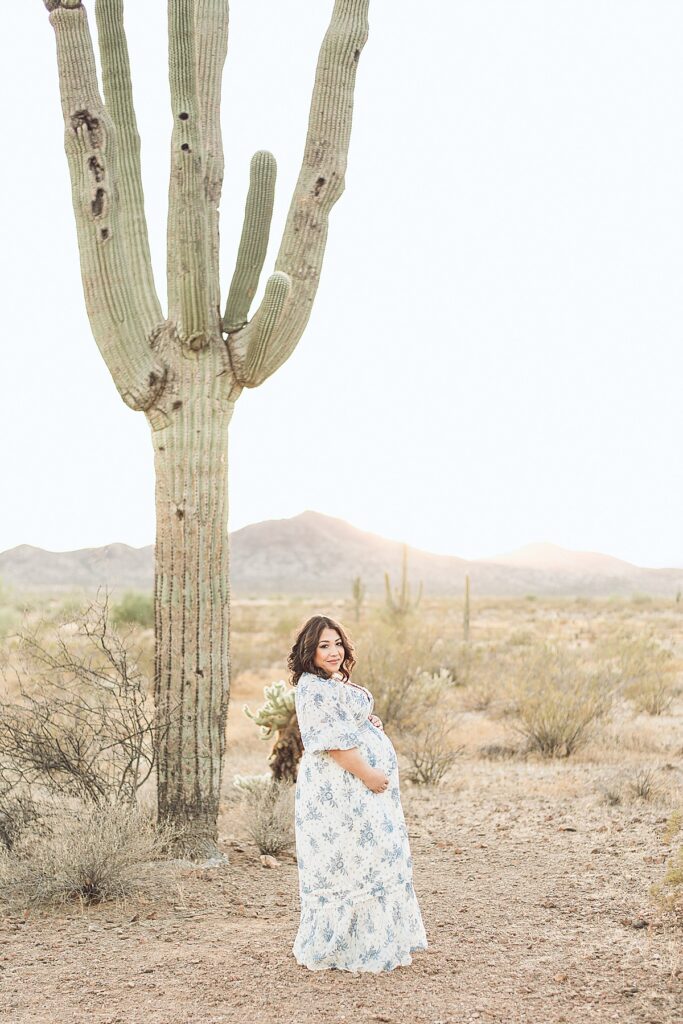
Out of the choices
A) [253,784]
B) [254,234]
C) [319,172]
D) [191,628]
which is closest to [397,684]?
[253,784]

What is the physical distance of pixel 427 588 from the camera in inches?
3831

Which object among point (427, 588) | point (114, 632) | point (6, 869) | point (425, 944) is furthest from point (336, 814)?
point (427, 588)

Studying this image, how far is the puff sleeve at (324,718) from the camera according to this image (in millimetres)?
4637

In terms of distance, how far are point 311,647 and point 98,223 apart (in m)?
3.66

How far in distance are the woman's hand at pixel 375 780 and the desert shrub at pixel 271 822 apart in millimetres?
2893

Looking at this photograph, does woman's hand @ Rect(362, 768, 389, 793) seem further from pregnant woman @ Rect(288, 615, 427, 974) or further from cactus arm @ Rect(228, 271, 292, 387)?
cactus arm @ Rect(228, 271, 292, 387)

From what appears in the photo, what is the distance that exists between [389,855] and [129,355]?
12.4ft

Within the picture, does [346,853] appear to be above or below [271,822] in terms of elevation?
above

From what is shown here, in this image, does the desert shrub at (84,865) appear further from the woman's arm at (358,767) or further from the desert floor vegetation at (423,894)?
the woman's arm at (358,767)

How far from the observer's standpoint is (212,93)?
7.47 m

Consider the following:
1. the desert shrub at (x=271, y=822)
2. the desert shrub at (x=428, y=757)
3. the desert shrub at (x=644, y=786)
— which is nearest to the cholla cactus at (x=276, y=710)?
the desert shrub at (x=271, y=822)

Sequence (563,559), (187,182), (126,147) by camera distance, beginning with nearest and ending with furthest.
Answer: (187,182), (126,147), (563,559)

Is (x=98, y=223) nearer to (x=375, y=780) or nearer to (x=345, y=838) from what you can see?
(x=375, y=780)

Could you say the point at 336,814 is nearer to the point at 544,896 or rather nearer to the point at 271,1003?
the point at 271,1003
